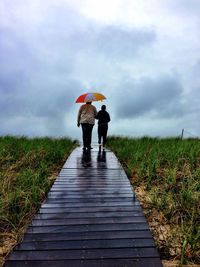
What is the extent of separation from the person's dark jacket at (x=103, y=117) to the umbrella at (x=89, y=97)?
1.24m

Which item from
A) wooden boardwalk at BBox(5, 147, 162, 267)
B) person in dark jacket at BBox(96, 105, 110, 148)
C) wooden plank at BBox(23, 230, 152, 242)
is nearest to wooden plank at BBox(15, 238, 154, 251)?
wooden boardwalk at BBox(5, 147, 162, 267)

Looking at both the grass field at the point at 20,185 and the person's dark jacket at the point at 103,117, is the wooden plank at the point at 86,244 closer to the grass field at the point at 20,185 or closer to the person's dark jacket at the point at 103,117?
the grass field at the point at 20,185

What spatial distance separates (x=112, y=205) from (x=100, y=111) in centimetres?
973

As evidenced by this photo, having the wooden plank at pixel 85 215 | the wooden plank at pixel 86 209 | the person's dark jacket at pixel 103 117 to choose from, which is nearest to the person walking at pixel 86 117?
the person's dark jacket at pixel 103 117

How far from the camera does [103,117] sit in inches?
639

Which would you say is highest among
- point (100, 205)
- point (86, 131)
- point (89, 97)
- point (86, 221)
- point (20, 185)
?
point (89, 97)

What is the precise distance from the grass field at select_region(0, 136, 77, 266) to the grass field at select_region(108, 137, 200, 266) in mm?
2176

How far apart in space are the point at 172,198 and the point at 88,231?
7.59ft

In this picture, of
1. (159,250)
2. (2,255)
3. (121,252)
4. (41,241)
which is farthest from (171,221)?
(2,255)

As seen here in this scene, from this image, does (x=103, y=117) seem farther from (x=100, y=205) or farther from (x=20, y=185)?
(x=100, y=205)

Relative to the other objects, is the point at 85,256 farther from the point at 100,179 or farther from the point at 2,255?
the point at 100,179

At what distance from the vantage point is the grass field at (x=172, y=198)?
5.36 metres

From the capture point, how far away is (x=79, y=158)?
43.0 ft

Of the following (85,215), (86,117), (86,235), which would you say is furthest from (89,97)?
(86,235)
